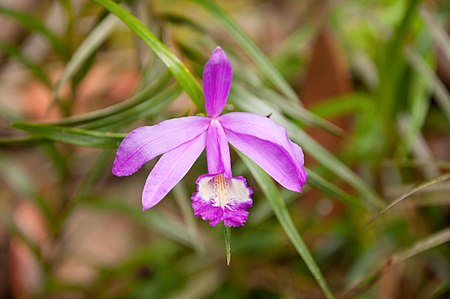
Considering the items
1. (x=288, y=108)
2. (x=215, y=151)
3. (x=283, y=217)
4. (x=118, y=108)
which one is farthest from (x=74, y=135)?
(x=288, y=108)

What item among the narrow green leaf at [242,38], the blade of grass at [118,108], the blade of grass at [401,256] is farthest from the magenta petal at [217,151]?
the blade of grass at [401,256]

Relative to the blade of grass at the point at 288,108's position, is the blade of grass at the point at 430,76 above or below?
above

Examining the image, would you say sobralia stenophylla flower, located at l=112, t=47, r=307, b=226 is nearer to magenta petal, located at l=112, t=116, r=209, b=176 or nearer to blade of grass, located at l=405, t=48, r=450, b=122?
magenta petal, located at l=112, t=116, r=209, b=176

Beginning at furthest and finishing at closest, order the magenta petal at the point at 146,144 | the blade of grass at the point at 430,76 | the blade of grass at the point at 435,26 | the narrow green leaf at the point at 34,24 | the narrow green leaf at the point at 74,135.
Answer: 1. the blade of grass at the point at 430,76
2. the blade of grass at the point at 435,26
3. the narrow green leaf at the point at 34,24
4. the narrow green leaf at the point at 74,135
5. the magenta petal at the point at 146,144

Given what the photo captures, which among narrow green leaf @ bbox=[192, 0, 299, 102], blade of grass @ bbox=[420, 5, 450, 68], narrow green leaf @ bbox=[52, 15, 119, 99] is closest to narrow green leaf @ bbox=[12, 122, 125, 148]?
narrow green leaf @ bbox=[52, 15, 119, 99]

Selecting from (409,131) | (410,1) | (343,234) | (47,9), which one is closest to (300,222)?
(343,234)

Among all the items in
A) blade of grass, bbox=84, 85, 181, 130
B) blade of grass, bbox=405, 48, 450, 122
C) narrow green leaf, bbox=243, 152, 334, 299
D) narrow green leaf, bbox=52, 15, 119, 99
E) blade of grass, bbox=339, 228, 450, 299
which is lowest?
blade of grass, bbox=339, 228, 450, 299

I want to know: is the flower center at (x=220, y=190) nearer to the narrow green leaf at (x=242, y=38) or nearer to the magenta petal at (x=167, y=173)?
the magenta petal at (x=167, y=173)

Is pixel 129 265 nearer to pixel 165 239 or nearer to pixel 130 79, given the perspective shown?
pixel 165 239
